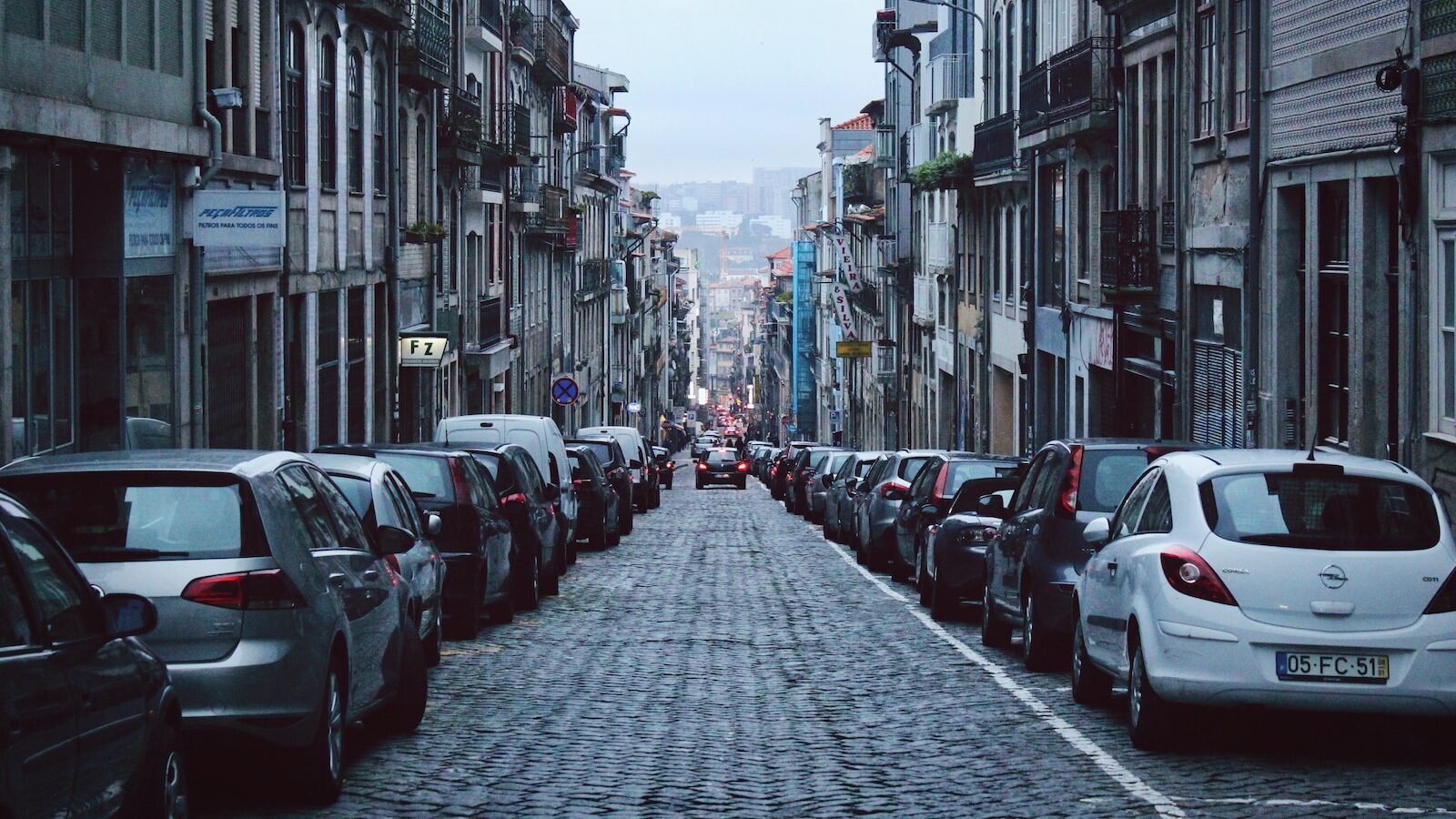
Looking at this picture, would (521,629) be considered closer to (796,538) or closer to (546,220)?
(796,538)

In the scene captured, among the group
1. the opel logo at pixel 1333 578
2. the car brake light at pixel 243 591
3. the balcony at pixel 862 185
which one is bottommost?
the opel logo at pixel 1333 578

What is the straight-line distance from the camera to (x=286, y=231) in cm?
2689

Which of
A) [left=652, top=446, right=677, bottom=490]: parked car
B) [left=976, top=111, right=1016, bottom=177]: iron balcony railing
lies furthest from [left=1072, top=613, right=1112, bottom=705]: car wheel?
[left=652, top=446, right=677, bottom=490]: parked car

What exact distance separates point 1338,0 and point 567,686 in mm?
11072

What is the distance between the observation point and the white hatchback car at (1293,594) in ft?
30.8

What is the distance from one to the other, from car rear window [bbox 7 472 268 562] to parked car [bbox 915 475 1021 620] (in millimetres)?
9336

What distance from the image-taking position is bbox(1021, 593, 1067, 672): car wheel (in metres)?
13.5

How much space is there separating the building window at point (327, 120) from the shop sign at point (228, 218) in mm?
7989

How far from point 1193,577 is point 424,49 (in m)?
28.9

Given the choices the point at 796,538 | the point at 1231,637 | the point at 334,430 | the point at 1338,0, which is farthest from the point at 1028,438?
the point at 1231,637

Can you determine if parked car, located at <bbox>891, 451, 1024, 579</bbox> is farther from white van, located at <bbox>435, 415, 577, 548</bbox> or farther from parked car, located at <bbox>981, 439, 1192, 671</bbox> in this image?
parked car, located at <bbox>981, 439, 1192, 671</bbox>

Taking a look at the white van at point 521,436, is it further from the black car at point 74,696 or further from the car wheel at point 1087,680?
the black car at point 74,696

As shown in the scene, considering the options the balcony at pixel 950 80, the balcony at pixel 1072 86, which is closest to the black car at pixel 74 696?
the balcony at pixel 1072 86

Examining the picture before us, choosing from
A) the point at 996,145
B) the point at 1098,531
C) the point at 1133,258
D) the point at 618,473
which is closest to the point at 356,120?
the point at 618,473
